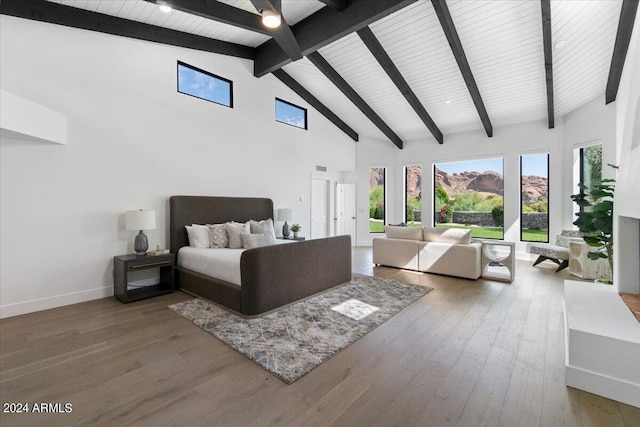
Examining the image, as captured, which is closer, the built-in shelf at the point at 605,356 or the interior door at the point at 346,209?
the built-in shelf at the point at 605,356

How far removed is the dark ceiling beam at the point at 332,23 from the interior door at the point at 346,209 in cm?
398

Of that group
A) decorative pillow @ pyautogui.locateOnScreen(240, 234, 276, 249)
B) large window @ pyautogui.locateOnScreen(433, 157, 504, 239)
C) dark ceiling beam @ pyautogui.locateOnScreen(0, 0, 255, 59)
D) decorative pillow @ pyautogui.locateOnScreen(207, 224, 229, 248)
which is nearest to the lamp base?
decorative pillow @ pyautogui.locateOnScreen(207, 224, 229, 248)

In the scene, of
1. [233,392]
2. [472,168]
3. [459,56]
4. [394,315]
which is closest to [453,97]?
[459,56]

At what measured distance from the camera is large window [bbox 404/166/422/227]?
840 cm

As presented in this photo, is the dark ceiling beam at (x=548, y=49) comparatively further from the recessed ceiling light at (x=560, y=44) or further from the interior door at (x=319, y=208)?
the interior door at (x=319, y=208)

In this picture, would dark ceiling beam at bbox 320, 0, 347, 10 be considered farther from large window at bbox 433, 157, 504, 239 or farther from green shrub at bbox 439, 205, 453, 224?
green shrub at bbox 439, 205, 453, 224

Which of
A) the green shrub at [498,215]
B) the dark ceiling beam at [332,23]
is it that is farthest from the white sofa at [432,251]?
the dark ceiling beam at [332,23]

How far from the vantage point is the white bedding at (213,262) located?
3260 millimetres

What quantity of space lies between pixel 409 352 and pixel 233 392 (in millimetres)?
1417

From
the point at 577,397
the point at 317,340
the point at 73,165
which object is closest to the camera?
the point at 577,397

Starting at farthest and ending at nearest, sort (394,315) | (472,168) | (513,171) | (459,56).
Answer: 1. (472,168)
2. (513,171)
3. (459,56)
4. (394,315)

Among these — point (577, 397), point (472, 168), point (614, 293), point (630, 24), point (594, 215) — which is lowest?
point (577, 397)

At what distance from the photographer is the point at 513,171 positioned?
6.88 meters

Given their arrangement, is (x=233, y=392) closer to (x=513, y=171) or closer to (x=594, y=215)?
(x=594, y=215)
